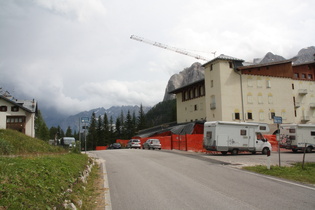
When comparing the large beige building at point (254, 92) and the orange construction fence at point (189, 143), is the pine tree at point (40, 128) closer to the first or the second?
the large beige building at point (254, 92)

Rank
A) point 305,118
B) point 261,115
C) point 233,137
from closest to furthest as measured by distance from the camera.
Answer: point 233,137 → point 261,115 → point 305,118

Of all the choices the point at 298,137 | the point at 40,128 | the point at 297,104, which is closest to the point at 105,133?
the point at 40,128

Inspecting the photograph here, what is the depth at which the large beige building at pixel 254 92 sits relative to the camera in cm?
5028

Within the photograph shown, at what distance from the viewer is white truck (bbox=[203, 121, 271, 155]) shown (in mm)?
26047

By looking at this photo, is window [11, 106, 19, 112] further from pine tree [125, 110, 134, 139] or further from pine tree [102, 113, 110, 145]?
pine tree [125, 110, 134, 139]

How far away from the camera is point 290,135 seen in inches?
1237

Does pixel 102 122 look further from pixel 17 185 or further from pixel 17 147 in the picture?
pixel 17 185

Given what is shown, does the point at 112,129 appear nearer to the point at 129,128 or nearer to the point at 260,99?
the point at 129,128

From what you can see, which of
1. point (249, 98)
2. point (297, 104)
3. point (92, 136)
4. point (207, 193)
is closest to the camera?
point (207, 193)

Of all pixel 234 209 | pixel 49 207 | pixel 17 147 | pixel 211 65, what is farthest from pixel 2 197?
pixel 211 65

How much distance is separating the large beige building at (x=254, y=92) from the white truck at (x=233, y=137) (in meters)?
21.5

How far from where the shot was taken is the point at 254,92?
52250 mm

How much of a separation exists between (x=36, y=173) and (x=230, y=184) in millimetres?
6227

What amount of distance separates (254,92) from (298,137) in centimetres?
2234
